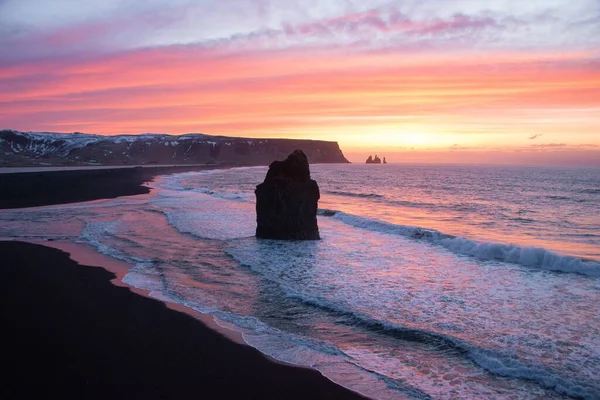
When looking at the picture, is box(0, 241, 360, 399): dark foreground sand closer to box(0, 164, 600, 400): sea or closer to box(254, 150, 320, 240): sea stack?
box(0, 164, 600, 400): sea

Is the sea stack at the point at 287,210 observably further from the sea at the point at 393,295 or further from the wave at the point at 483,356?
the wave at the point at 483,356

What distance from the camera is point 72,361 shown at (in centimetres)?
679

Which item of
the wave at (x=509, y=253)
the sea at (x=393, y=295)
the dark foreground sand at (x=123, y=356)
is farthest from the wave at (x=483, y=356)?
the wave at (x=509, y=253)

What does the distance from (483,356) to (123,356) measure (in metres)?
5.43

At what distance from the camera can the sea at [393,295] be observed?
684 centimetres

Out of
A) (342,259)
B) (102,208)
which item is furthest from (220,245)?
(102,208)

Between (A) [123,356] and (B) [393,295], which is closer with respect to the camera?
(A) [123,356]

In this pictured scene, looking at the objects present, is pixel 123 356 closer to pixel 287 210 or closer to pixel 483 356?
pixel 483 356

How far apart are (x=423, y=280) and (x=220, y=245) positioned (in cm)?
805

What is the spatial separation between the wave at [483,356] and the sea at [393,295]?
0.02m

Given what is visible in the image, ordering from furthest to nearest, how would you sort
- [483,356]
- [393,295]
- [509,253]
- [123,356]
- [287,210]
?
[287,210], [509,253], [393,295], [483,356], [123,356]

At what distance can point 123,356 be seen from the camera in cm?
707

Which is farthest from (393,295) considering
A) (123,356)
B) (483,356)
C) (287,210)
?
(287,210)

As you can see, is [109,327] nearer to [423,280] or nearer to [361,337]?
[361,337]
